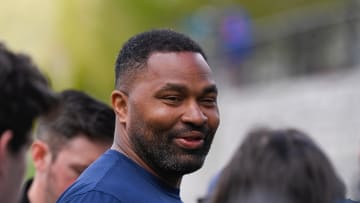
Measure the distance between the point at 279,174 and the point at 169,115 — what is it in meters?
0.79

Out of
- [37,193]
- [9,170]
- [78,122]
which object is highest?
[9,170]

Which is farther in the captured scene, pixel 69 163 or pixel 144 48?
pixel 69 163

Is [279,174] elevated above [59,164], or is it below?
above

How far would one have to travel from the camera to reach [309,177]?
3.24m

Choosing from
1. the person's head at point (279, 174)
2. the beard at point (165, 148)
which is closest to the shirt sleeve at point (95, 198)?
the beard at point (165, 148)

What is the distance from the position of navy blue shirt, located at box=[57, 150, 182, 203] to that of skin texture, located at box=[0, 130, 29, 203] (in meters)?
0.33

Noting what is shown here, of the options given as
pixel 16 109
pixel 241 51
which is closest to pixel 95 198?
pixel 16 109

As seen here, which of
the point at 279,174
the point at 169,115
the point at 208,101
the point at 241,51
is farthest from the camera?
the point at 241,51

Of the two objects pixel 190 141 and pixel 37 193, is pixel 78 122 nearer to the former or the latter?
pixel 37 193

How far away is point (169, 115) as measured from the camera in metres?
3.92

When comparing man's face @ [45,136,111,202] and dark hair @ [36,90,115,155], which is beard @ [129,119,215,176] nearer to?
man's face @ [45,136,111,202]

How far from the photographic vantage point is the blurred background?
13117 mm

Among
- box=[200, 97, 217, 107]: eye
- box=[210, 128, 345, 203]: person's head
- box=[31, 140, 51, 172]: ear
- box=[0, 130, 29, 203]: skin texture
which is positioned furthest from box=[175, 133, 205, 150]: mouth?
box=[31, 140, 51, 172]: ear

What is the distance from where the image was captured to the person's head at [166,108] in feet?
12.9
